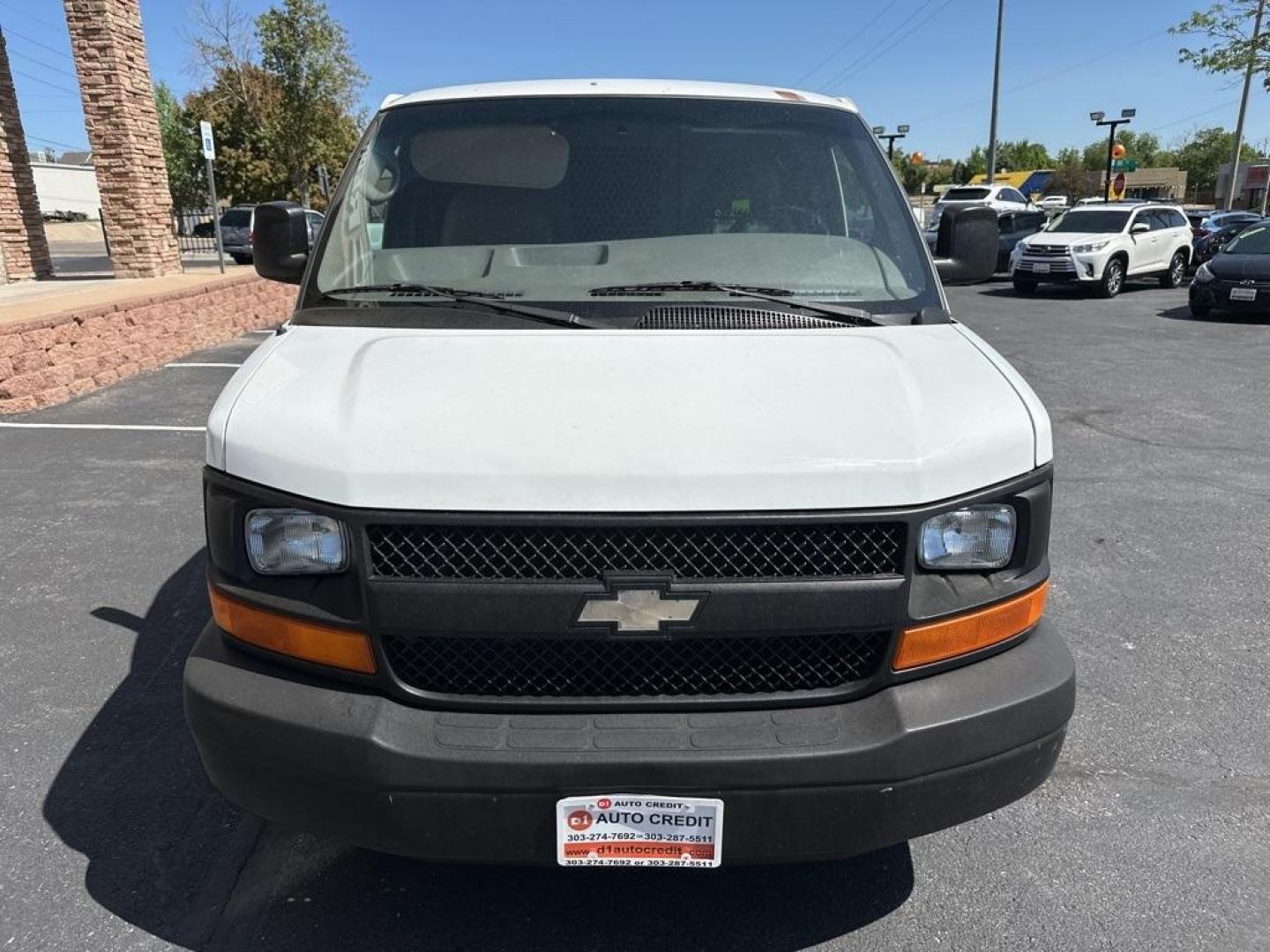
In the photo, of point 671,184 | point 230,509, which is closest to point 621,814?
point 230,509

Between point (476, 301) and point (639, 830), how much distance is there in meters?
1.55

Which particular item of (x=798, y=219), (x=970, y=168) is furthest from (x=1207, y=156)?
(x=798, y=219)

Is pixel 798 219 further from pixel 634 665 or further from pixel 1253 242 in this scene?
pixel 1253 242

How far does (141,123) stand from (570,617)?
1747cm

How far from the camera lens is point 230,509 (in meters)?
2.14

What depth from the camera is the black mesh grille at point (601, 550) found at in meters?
2.01

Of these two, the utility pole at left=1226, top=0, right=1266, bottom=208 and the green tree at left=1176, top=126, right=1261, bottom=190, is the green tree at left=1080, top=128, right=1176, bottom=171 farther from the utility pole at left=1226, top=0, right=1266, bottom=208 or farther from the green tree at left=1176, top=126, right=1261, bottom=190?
the utility pole at left=1226, top=0, right=1266, bottom=208

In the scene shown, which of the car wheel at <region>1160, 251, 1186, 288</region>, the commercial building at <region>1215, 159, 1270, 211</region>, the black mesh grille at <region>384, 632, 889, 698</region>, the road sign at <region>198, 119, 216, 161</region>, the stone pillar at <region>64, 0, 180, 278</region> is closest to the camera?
the black mesh grille at <region>384, 632, 889, 698</region>

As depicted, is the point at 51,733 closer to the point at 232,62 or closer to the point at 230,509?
the point at 230,509

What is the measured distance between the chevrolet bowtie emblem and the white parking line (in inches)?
274

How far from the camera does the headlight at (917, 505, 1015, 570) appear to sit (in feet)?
6.88

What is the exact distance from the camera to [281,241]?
357 centimetres

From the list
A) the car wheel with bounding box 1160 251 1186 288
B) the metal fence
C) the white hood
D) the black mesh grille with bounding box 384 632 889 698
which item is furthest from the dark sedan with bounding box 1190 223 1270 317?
the metal fence

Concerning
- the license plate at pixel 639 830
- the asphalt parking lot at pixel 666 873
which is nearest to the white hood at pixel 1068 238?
the asphalt parking lot at pixel 666 873
